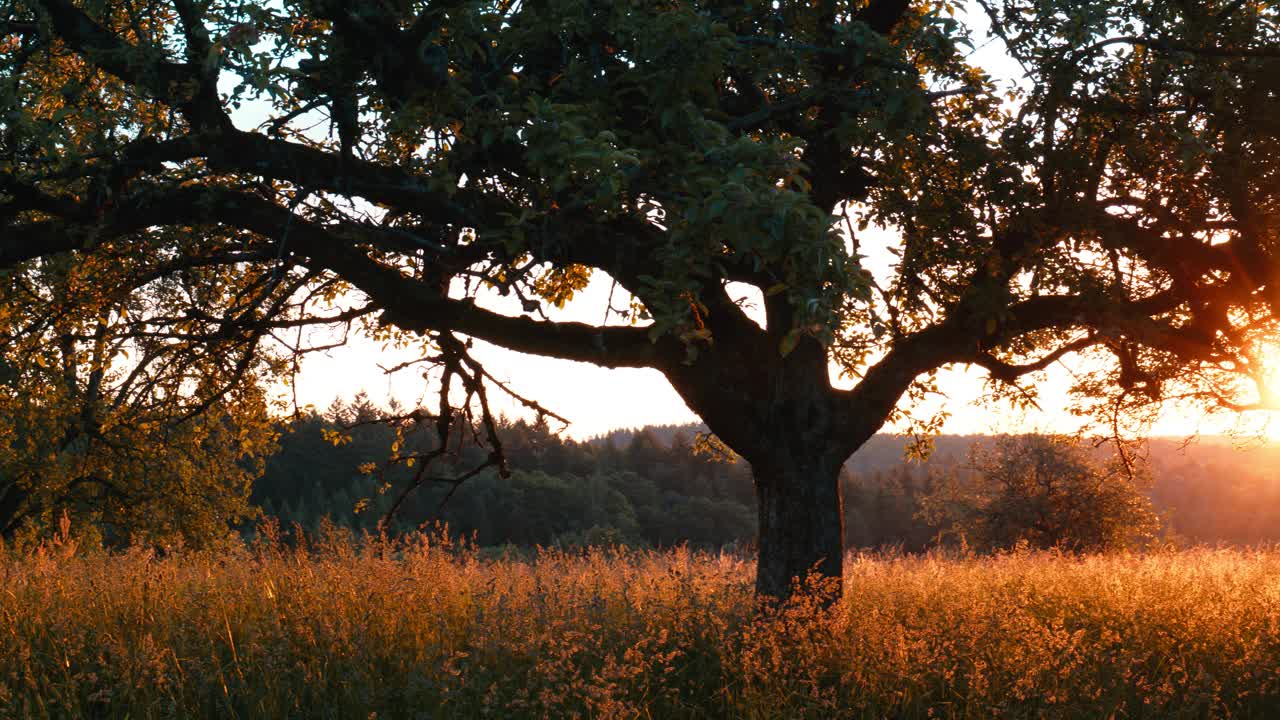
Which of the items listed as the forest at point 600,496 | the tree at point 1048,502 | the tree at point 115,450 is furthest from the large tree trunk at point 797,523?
the forest at point 600,496

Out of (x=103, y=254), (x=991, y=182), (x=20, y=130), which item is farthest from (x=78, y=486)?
(x=991, y=182)

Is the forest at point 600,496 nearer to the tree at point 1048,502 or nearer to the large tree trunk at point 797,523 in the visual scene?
the tree at point 1048,502

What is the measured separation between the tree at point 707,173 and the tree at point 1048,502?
23.5 m

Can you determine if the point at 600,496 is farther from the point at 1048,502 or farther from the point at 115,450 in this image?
the point at 115,450

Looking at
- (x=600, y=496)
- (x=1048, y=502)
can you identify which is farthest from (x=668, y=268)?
(x=600, y=496)

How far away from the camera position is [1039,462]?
102 feet

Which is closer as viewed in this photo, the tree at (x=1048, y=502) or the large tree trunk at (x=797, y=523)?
the large tree trunk at (x=797, y=523)

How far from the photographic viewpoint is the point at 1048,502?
30688mm

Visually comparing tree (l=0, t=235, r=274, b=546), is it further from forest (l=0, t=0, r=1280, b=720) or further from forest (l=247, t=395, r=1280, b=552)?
forest (l=247, t=395, r=1280, b=552)

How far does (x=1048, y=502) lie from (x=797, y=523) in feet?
86.9

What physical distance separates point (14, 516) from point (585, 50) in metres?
21.1

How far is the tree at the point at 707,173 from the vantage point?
5.53m

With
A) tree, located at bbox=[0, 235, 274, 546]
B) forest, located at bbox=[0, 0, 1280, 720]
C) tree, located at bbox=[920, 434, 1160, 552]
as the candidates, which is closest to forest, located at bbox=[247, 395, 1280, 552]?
tree, located at bbox=[920, 434, 1160, 552]

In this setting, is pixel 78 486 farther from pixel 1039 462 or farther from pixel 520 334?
pixel 1039 462
